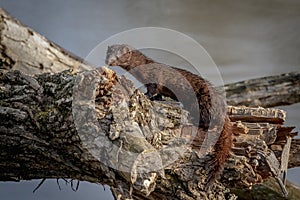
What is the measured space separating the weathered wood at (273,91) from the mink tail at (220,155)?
0.75 metres

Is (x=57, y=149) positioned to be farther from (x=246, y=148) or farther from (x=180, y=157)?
(x=246, y=148)

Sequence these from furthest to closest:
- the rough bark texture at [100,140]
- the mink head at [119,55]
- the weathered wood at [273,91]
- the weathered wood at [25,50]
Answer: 1. the weathered wood at [273,91]
2. the weathered wood at [25,50]
3. the mink head at [119,55]
4. the rough bark texture at [100,140]

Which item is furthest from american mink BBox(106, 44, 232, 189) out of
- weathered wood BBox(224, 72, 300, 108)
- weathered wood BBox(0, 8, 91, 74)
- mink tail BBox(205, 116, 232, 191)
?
weathered wood BBox(224, 72, 300, 108)

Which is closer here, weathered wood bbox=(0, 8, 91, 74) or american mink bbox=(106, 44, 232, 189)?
american mink bbox=(106, 44, 232, 189)

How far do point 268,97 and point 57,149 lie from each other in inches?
40.7

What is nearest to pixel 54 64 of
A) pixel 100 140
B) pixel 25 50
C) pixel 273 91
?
pixel 25 50

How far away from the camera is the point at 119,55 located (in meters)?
1.23

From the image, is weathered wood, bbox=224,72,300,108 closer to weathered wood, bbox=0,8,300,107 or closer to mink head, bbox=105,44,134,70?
weathered wood, bbox=0,8,300,107

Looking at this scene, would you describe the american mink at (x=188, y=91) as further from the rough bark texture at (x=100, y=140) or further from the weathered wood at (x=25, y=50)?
the weathered wood at (x=25, y=50)

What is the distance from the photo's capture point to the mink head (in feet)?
3.98

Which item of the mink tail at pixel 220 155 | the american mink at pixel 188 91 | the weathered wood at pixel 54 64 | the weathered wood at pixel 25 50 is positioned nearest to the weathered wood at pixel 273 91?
the weathered wood at pixel 54 64

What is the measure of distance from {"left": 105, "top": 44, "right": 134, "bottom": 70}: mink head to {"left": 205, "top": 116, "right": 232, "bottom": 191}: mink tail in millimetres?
443

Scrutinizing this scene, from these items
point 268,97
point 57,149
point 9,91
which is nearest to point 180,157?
point 57,149

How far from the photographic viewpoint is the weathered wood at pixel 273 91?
1596 mm
